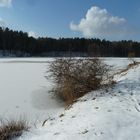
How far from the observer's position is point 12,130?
22.7 feet

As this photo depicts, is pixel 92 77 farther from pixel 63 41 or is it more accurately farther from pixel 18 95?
pixel 63 41

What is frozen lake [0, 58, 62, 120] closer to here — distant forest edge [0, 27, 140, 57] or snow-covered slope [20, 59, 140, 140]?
snow-covered slope [20, 59, 140, 140]

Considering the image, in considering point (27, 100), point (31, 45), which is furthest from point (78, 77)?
point (31, 45)

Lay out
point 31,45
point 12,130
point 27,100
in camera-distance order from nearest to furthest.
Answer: point 12,130
point 27,100
point 31,45

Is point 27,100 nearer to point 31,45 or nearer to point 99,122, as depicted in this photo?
point 99,122

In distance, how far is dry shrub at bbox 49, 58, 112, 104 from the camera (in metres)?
11.3

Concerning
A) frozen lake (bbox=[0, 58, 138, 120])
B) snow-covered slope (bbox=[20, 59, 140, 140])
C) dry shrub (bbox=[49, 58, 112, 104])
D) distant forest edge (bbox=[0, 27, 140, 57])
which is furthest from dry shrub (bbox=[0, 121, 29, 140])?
distant forest edge (bbox=[0, 27, 140, 57])

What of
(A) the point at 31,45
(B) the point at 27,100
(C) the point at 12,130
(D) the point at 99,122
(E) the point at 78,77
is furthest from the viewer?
(A) the point at 31,45

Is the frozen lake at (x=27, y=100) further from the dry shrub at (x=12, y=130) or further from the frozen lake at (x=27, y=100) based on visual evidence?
the dry shrub at (x=12, y=130)

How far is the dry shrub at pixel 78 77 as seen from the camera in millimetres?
11328

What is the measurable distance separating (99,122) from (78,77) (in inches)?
202

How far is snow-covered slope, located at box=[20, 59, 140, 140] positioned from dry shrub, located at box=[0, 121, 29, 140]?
23 cm

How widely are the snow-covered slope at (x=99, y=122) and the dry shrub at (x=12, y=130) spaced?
0.23 metres

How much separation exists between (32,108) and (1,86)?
4270mm
